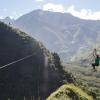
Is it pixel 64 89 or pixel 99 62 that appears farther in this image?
pixel 99 62

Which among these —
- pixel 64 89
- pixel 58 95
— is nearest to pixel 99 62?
pixel 64 89

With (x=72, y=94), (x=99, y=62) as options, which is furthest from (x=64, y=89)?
(x=99, y=62)

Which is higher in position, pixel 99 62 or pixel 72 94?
pixel 99 62

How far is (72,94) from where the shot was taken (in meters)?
25.3

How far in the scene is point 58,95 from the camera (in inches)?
938

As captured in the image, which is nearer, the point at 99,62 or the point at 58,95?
the point at 58,95

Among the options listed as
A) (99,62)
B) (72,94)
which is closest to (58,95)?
(72,94)

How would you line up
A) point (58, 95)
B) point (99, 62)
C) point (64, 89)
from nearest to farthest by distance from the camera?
point (58, 95), point (64, 89), point (99, 62)

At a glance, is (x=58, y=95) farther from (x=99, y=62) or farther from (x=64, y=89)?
(x=99, y=62)

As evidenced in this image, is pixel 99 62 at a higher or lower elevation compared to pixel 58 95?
higher

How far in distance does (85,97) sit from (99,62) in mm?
9463

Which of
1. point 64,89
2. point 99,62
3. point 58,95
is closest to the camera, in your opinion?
point 58,95

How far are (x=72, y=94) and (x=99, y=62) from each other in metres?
9.38

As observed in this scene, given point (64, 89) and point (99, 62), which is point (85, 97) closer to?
point (64, 89)
